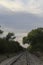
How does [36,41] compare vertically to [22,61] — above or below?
above

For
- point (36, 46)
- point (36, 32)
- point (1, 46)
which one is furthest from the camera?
point (36, 32)

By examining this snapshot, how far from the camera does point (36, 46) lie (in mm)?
142250

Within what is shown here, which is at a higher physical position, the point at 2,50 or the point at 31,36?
the point at 31,36

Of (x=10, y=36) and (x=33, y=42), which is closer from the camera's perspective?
(x=33, y=42)

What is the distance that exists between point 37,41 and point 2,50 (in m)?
56.4

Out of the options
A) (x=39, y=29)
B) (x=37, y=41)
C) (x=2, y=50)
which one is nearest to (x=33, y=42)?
(x=37, y=41)

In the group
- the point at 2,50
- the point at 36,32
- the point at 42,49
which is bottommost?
the point at 2,50

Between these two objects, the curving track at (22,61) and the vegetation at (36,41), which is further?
the vegetation at (36,41)

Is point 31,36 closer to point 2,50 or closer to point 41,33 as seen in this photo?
point 41,33

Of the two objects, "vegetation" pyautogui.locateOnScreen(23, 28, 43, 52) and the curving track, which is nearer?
the curving track

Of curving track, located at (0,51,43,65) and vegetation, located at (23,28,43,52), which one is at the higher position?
vegetation, located at (23,28,43,52)

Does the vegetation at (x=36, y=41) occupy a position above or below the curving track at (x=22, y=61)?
above

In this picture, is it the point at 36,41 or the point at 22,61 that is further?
the point at 36,41

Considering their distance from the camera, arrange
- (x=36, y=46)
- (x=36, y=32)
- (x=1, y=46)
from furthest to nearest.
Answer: (x=36, y=32)
(x=36, y=46)
(x=1, y=46)
